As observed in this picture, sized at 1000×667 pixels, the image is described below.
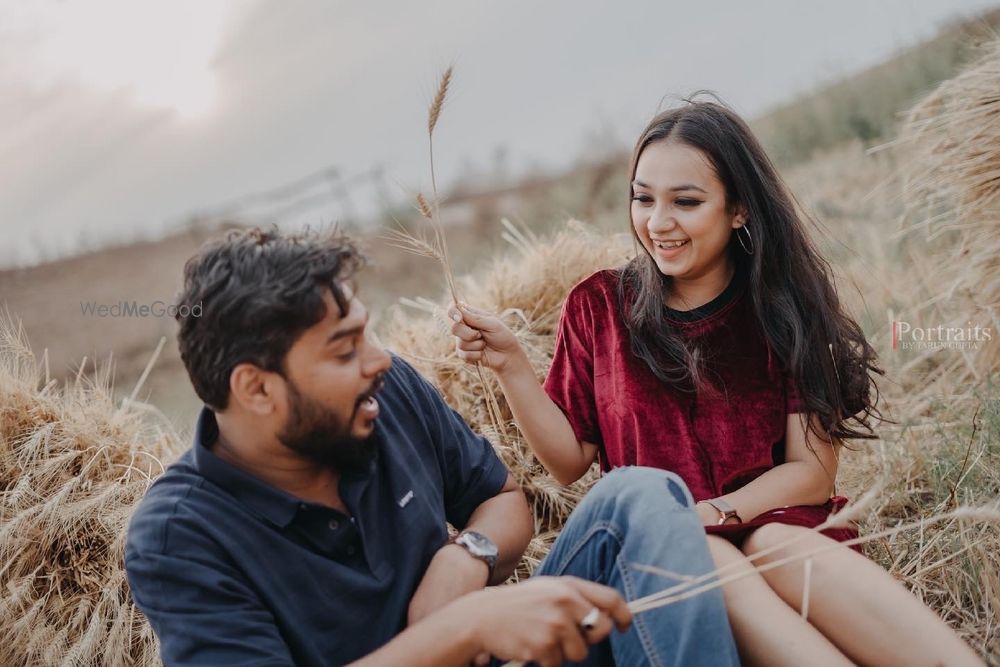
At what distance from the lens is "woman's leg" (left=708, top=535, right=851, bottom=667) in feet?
5.97

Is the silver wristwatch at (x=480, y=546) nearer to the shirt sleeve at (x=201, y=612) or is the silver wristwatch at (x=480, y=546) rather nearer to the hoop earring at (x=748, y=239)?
the shirt sleeve at (x=201, y=612)

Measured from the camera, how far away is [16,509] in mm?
2557

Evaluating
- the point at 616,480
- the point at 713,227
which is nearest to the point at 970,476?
the point at 713,227

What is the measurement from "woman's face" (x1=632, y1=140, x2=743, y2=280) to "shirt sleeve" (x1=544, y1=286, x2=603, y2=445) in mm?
305

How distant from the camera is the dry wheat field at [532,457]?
8.23 feet

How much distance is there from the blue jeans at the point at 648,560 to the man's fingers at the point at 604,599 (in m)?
0.16

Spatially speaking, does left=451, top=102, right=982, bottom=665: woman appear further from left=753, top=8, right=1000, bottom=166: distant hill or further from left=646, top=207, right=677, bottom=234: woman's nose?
left=753, top=8, right=1000, bottom=166: distant hill

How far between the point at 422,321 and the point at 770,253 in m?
1.71

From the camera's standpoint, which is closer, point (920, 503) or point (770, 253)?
point (770, 253)

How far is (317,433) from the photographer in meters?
1.79

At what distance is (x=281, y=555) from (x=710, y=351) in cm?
138

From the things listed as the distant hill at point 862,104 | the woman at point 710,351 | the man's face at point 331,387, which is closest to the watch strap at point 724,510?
the woman at point 710,351

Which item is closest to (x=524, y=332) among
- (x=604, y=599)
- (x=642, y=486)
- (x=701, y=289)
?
(x=701, y=289)

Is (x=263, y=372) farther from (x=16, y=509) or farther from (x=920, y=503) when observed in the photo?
(x=920, y=503)
